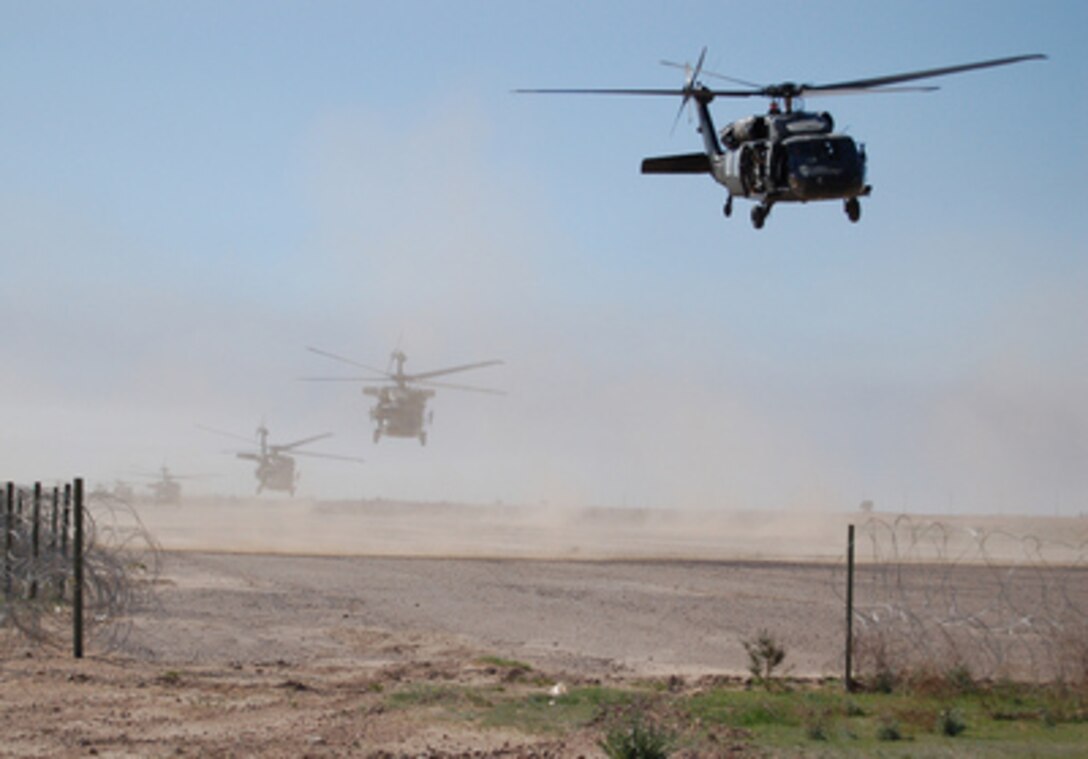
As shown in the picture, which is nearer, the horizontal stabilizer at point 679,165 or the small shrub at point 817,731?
the small shrub at point 817,731

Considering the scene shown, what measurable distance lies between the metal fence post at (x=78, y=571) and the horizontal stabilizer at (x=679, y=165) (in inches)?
368

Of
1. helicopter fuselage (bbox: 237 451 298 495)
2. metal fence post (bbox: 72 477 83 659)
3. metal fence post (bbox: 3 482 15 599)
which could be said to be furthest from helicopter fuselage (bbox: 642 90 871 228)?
helicopter fuselage (bbox: 237 451 298 495)

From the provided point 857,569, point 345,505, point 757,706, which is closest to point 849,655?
point 757,706

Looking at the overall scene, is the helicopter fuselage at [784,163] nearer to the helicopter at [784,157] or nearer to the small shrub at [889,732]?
the helicopter at [784,157]

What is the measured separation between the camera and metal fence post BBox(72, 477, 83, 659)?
17891 millimetres

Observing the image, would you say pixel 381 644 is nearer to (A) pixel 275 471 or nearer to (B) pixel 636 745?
(B) pixel 636 745

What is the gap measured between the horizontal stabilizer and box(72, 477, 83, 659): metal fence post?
30.7ft

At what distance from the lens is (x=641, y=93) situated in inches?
758

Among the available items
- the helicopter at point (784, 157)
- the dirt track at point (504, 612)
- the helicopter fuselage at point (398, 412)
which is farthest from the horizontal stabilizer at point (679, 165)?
the helicopter fuselage at point (398, 412)

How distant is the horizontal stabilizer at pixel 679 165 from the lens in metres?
20.3

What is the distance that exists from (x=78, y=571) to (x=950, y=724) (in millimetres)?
11397

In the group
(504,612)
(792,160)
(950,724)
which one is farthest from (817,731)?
(504,612)

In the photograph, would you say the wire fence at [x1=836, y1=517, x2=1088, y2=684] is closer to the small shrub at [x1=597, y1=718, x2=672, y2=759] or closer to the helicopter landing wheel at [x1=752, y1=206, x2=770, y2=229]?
the small shrub at [x1=597, y1=718, x2=672, y2=759]

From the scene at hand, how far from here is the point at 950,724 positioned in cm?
1412
